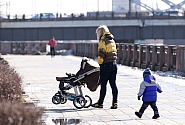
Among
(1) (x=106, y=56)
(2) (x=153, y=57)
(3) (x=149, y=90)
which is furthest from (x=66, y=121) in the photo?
(2) (x=153, y=57)

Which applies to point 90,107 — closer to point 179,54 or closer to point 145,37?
point 179,54

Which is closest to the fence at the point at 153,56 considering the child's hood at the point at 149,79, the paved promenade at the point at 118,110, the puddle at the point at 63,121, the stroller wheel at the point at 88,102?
the paved promenade at the point at 118,110

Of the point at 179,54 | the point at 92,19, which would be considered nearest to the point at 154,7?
the point at 92,19

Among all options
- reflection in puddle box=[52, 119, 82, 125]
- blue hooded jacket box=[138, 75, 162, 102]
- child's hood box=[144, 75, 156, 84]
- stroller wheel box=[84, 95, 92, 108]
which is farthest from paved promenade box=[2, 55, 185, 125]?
child's hood box=[144, 75, 156, 84]

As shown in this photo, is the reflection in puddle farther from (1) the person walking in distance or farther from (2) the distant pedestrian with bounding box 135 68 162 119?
(1) the person walking in distance

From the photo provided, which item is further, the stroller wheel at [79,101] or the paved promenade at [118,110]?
the stroller wheel at [79,101]

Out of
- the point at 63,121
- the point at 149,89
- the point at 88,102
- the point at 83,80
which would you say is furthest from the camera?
the point at 88,102

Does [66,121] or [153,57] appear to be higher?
[66,121]

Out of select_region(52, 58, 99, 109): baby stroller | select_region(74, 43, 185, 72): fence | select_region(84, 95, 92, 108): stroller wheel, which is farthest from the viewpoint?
select_region(74, 43, 185, 72): fence

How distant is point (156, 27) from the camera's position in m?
80.1

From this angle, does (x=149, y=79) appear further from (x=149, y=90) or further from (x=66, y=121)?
(x=66, y=121)

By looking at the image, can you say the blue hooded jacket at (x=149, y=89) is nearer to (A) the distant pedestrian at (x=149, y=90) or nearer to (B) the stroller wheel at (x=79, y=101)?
(A) the distant pedestrian at (x=149, y=90)

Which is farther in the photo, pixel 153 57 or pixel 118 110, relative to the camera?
pixel 153 57

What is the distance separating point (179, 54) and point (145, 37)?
168ft
